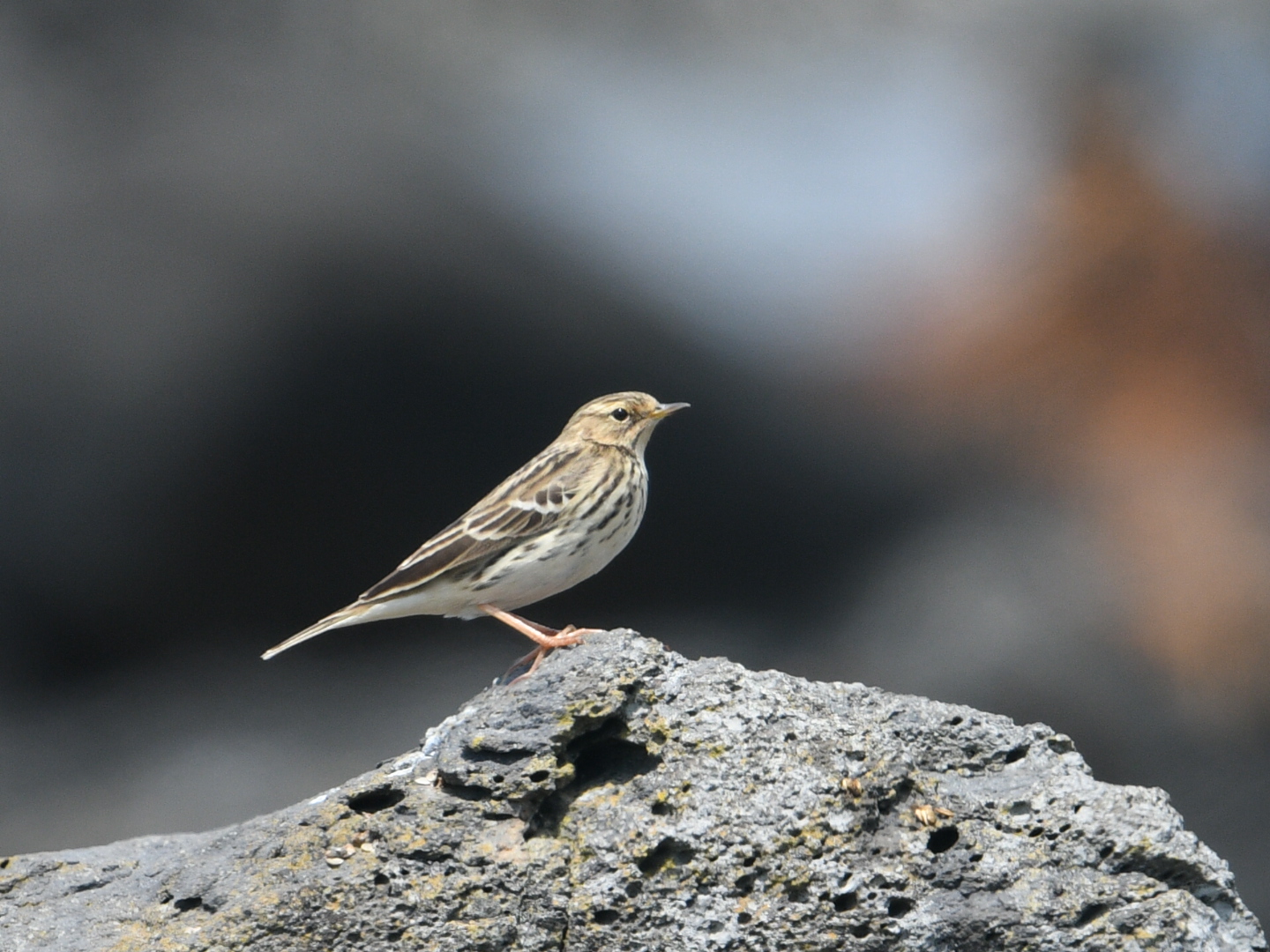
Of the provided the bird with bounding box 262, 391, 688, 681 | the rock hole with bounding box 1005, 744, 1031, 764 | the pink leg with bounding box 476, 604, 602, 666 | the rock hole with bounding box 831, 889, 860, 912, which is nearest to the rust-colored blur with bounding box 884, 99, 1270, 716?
the bird with bounding box 262, 391, 688, 681

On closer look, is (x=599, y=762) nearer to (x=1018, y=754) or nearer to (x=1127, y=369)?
(x=1018, y=754)

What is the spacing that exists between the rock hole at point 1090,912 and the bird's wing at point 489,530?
2.92 meters

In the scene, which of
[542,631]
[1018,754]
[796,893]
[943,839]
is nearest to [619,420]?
[542,631]

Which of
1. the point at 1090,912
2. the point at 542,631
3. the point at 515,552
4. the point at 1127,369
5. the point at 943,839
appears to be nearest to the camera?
the point at 1090,912

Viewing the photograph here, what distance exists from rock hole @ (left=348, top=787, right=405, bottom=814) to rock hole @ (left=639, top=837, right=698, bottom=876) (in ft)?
2.30

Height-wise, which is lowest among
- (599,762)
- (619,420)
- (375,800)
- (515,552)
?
(375,800)

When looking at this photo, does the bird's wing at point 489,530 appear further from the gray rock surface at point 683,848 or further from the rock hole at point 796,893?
the rock hole at point 796,893

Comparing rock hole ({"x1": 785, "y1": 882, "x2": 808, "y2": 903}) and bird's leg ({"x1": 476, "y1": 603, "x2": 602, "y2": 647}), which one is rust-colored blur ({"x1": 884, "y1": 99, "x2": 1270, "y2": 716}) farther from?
rock hole ({"x1": 785, "y1": 882, "x2": 808, "y2": 903})

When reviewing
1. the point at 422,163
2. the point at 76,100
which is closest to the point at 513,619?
the point at 422,163

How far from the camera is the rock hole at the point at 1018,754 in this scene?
4.07 metres

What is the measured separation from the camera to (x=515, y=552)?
593 cm

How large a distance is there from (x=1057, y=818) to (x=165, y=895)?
7.83 ft

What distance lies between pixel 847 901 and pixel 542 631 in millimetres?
2330

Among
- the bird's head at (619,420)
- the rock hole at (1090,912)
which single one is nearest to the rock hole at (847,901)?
the rock hole at (1090,912)
